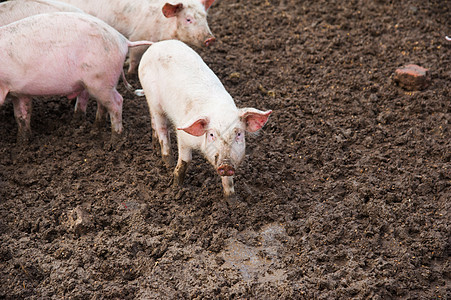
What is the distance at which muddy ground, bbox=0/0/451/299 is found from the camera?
128 inches

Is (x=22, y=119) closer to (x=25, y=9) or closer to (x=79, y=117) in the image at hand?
(x=79, y=117)

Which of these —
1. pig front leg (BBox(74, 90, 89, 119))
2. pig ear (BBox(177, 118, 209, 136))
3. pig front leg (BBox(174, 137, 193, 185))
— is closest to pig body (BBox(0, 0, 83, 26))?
pig front leg (BBox(74, 90, 89, 119))

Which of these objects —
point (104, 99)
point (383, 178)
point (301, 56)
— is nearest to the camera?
point (383, 178)

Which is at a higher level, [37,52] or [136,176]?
[37,52]

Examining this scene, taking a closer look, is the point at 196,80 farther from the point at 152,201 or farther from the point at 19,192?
the point at 19,192

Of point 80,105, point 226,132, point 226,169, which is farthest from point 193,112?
point 80,105

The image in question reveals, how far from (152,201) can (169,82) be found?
89 centimetres

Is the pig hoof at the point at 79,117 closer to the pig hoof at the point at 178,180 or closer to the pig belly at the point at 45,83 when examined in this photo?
the pig belly at the point at 45,83

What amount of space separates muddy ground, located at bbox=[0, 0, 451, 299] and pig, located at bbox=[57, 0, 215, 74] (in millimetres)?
512

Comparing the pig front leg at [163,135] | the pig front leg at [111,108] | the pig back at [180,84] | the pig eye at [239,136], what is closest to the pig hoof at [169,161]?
the pig front leg at [163,135]

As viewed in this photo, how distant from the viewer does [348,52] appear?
560 centimetres

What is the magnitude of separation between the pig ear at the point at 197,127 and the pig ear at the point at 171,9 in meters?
1.75

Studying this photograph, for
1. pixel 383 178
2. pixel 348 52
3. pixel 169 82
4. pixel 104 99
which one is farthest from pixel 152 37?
pixel 383 178

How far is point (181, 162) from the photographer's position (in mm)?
3930
